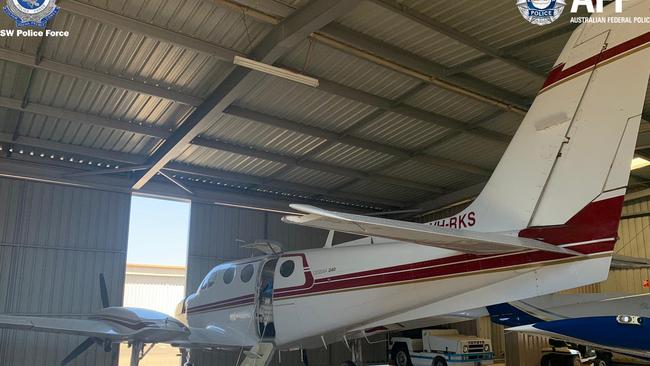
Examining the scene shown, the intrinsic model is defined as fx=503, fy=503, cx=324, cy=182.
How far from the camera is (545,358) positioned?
1817cm

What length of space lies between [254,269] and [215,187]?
753cm

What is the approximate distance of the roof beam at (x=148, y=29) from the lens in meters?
8.23

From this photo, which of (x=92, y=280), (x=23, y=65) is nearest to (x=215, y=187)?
(x=92, y=280)

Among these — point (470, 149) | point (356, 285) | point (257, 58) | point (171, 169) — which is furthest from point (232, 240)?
point (356, 285)

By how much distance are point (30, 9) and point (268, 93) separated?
511 centimetres

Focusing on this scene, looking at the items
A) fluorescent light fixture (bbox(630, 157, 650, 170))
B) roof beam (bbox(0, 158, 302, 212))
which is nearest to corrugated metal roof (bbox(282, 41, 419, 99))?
roof beam (bbox(0, 158, 302, 212))

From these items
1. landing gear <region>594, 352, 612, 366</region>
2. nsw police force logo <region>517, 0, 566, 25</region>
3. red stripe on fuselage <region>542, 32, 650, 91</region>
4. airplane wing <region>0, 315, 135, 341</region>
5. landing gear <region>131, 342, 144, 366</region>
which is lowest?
landing gear <region>594, 352, 612, 366</region>

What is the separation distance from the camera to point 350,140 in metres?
14.2

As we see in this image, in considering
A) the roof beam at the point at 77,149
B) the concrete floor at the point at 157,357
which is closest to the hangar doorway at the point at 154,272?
the concrete floor at the point at 157,357

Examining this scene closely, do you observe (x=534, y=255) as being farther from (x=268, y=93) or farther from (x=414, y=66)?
(x=268, y=93)

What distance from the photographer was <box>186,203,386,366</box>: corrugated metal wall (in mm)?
17172

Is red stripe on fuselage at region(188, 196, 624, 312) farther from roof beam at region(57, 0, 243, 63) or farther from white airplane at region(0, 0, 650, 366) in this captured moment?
roof beam at region(57, 0, 243, 63)

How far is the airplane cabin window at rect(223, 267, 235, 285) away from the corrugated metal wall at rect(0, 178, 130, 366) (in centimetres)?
563

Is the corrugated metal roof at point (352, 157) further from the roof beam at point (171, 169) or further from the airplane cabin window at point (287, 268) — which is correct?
the airplane cabin window at point (287, 268)
